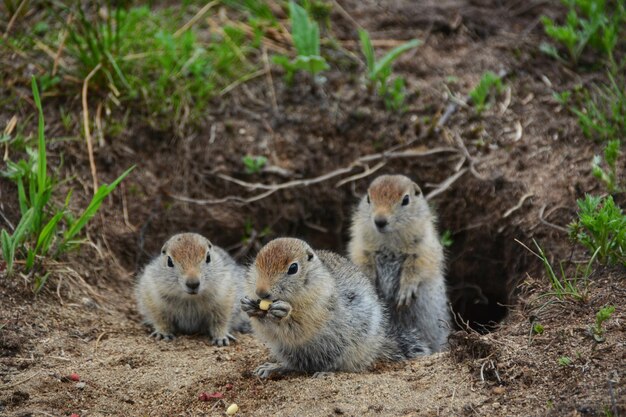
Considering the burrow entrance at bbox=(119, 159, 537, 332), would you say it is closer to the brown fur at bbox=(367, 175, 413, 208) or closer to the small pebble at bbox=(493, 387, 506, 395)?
the brown fur at bbox=(367, 175, 413, 208)

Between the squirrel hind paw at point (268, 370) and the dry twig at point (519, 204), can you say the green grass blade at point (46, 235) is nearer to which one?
the squirrel hind paw at point (268, 370)

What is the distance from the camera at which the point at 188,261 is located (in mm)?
7062

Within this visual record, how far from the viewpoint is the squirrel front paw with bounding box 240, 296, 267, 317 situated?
→ 19.3 feet

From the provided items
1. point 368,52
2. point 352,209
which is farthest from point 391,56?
point 352,209

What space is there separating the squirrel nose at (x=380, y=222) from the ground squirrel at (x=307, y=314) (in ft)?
3.11

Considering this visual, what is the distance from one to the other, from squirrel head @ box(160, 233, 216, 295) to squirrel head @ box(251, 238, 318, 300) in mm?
1002

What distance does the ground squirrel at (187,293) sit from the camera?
23.4ft

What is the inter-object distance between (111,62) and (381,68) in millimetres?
2910

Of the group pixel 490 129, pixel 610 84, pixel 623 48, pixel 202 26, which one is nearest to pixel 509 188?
pixel 490 129

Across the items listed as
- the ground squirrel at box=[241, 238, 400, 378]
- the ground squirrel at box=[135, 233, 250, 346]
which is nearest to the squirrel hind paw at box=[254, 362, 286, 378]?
the ground squirrel at box=[241, 238, 400, 378]

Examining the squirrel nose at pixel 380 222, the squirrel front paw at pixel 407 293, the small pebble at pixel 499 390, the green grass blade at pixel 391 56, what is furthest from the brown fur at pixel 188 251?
the green grass blade at pixel 391 56

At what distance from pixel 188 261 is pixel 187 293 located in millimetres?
277

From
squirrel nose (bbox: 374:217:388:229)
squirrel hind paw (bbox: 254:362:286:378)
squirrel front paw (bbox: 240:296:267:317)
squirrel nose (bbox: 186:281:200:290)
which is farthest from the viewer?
squirrel nose (bbox: 374:217:388:229)

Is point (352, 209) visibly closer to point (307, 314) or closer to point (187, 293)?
point (187, 293)
